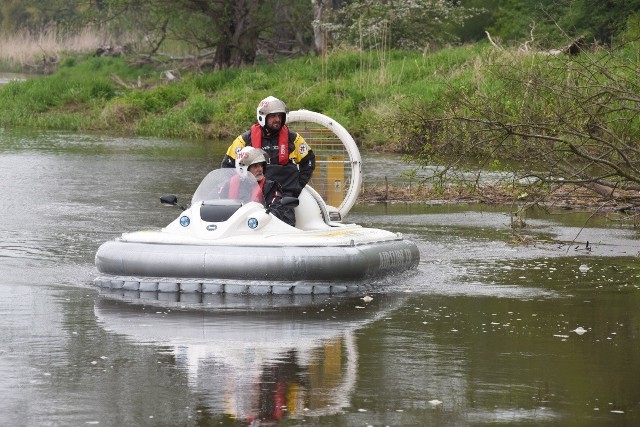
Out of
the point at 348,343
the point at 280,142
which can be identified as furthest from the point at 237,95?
the point at 348,343

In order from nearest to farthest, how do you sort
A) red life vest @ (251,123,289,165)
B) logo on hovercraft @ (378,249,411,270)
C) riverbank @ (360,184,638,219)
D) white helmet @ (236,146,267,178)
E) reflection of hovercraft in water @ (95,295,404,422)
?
reflection of hovercraft in water @ (95,295,404,422) < logo on hovercraft @ (378,249,411,270) < white helmet @ (236,146,267,178) < red life vest @ (251,123,289,165) < riverbank @ (360,184,638,219)

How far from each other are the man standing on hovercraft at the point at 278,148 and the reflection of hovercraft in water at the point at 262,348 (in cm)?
185

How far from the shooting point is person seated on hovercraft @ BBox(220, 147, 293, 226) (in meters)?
12.4

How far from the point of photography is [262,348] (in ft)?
30.6

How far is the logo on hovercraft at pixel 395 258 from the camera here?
12.4 meters

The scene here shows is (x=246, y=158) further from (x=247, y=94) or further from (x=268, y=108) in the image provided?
(x=247, y=94)

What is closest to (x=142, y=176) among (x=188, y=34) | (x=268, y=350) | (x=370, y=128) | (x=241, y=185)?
(x=370, y=128)

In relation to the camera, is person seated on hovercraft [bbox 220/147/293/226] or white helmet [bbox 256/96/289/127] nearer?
person seated on hovercraft [bbox 220/147/293/226]

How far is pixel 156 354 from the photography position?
903cm

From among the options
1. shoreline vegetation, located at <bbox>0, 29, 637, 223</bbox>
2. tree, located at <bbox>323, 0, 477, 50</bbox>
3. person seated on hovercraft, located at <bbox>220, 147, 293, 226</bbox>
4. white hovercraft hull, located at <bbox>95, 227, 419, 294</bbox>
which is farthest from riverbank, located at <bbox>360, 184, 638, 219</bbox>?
tree, located at <bbox>323, 0, 477, 50</bbox>

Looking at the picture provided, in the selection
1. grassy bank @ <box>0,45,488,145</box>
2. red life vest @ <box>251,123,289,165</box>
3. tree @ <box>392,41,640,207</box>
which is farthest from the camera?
grassy bank @ <box>0,45,488,145</box>

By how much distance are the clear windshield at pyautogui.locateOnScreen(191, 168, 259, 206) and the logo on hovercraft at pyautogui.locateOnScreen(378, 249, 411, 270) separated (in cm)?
123

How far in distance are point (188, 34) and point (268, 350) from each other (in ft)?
105

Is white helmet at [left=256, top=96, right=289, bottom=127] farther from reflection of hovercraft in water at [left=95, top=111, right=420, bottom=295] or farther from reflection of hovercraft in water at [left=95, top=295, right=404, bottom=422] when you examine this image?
reflection of hovercraft in water at [left=95, top=295, right=404, bottom=422]
